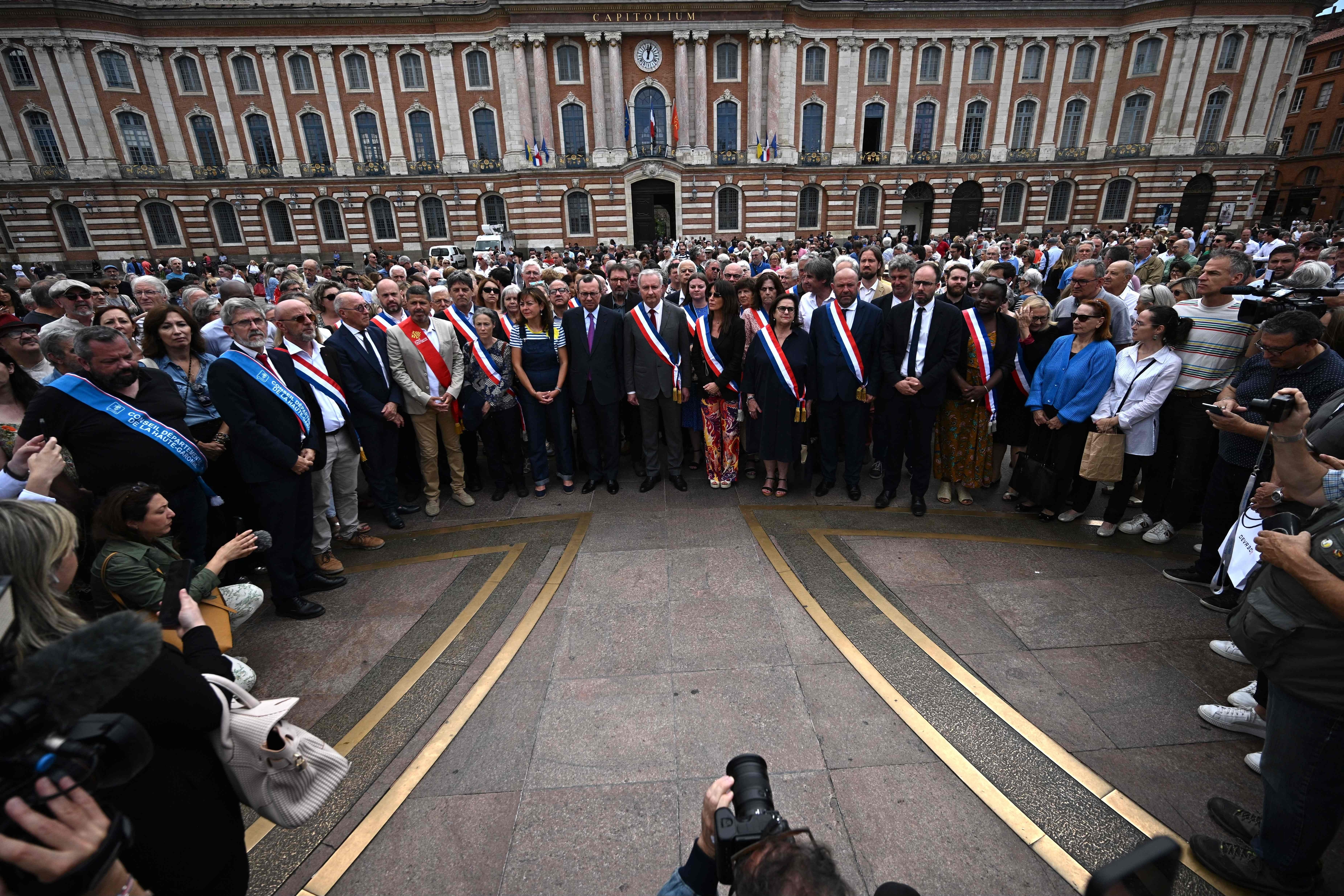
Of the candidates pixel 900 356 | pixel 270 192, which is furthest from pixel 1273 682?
pixel 270 192

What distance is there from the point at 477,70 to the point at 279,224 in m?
14.6

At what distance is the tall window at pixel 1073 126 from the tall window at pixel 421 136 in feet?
119

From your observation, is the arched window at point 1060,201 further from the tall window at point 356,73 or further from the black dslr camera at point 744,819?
the black dslr camera at point 744,819

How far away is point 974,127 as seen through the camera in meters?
34.9

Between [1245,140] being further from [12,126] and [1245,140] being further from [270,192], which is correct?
[12,126]

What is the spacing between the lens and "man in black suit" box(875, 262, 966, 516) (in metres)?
5.33

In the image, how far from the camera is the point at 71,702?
1167mm

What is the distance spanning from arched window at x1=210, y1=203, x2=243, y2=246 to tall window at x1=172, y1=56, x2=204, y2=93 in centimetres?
574

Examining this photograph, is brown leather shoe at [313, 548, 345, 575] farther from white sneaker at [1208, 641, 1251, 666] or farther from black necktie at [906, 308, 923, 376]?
white sneaker at [1208, 641, 1251, 666]

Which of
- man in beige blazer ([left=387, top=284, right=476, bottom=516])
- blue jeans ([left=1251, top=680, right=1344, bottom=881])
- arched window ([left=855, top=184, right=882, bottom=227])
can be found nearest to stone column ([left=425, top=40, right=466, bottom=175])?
arched window ([left=855, top=184, right=882, bottom=227])

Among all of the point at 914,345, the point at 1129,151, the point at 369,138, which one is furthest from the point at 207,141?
the point at 1129,151

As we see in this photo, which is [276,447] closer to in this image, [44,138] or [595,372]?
[595,372]

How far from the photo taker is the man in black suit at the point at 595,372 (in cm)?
604

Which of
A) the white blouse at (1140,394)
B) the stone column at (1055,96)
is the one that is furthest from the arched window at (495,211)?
the white blouse at (1140,394)
